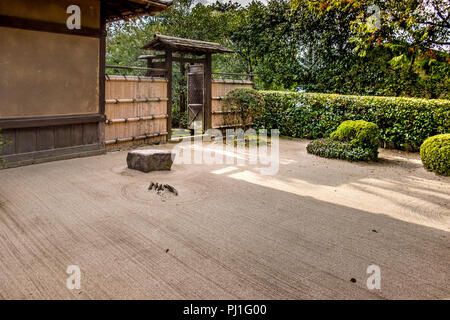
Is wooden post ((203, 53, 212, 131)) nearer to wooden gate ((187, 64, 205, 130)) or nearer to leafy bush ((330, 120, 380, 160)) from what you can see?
wooden gate ((187, 64, 205, 130))

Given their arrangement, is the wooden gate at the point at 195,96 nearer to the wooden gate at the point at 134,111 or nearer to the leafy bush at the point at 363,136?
the wooden gate at the point at 134,111

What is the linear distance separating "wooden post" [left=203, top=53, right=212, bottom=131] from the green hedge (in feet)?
7.67

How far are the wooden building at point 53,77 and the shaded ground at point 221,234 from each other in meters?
0.80

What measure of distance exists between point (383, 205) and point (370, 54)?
369 inches

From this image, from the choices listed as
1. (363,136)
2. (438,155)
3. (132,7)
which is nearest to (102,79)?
(132,7)

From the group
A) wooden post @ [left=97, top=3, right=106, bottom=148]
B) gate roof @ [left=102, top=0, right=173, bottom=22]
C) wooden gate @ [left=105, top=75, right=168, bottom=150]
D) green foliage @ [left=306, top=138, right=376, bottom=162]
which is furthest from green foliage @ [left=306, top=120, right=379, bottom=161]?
wooden post @ [left=97, top=3, right=106, bottom=148]

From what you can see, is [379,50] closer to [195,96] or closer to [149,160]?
[195,96]

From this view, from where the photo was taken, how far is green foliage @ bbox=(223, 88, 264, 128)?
11029 millimetres

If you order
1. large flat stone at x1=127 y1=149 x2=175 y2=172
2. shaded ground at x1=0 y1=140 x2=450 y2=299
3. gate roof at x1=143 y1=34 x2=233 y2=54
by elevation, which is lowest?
shaded ground at x1=0 y1=140 x2=450 y2=299

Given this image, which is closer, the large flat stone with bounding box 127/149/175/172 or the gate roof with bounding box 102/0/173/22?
the large flat stone with bounding box 127/149/175/172

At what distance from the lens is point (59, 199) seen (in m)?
5.38

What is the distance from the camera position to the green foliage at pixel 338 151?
8.70 metres

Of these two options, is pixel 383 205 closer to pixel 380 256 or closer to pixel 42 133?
pixel 380 256

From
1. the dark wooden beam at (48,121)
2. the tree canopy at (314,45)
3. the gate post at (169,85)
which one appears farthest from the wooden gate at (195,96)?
the dark wooden beam at (48,121)
